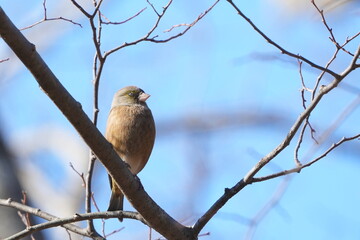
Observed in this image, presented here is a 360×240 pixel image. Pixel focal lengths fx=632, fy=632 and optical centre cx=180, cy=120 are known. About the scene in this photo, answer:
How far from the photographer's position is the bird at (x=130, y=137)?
208 inches

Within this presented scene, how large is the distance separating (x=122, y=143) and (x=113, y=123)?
22 cm

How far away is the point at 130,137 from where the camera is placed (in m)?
5.29

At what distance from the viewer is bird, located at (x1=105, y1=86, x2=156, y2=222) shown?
17.3 feet

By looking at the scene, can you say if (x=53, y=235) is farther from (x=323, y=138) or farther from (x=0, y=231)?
(x=323, y=138)

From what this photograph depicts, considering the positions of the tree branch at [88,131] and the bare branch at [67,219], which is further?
the bare branch at [67,219]

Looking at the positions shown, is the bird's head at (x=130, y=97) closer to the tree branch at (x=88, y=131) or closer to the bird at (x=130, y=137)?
the bird at (x=130, y=137)

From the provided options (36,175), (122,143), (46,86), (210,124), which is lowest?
(46,86)

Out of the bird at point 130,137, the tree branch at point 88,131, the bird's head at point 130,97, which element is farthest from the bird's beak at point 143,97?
the tree branch at point 88,131

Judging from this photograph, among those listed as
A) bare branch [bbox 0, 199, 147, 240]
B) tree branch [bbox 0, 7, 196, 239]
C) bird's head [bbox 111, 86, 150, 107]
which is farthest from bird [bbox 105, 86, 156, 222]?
tree branch [bbox 0, 7, 196, 239]

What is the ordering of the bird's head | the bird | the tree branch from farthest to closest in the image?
1. the bird's head
2. the bird
3. the tree branch

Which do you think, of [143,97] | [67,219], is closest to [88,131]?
[67,219]

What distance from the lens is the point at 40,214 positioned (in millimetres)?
3979

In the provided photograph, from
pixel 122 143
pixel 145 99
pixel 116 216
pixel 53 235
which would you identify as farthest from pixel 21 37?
pixel 53 235

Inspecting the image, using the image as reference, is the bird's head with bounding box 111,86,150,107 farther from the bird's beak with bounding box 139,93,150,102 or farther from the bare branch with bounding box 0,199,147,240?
the bare branch with bounding box 0,199,147,240
